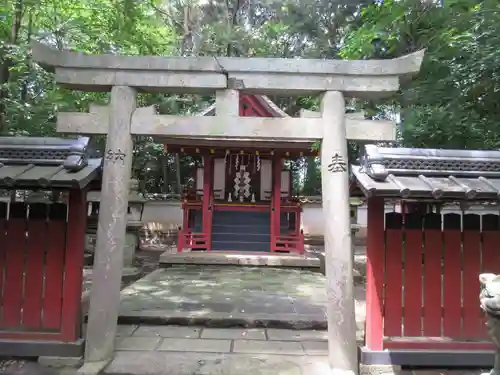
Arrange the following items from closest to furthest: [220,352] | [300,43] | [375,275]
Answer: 1. [375,275]
2. [220,352]
3. [300,43]

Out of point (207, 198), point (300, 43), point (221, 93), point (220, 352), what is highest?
point (300, 43)

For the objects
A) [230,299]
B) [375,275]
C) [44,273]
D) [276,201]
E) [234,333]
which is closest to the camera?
[375,275]

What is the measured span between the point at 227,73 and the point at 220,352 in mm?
3392

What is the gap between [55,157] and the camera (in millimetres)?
4777

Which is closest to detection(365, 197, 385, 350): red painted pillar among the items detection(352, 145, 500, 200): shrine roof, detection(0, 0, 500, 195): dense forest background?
detection(352, 145, 500, 200): shrine roof

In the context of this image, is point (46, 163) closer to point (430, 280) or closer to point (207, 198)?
point (430, 280)

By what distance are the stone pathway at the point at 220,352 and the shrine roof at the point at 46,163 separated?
82.7 inches

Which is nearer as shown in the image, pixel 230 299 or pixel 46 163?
pixel 46 163

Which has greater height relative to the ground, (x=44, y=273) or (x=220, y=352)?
(x=44, y=273)

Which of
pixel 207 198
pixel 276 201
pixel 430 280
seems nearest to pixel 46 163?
pixel 430 280

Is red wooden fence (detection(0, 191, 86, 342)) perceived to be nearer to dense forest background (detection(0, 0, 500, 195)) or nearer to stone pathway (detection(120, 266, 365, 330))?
stone pathway (detection(120, 266, 365, 330))

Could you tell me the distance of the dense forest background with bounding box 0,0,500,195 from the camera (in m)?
6.60

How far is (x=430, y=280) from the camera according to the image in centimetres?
465

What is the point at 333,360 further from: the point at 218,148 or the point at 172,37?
the point at 172,37
